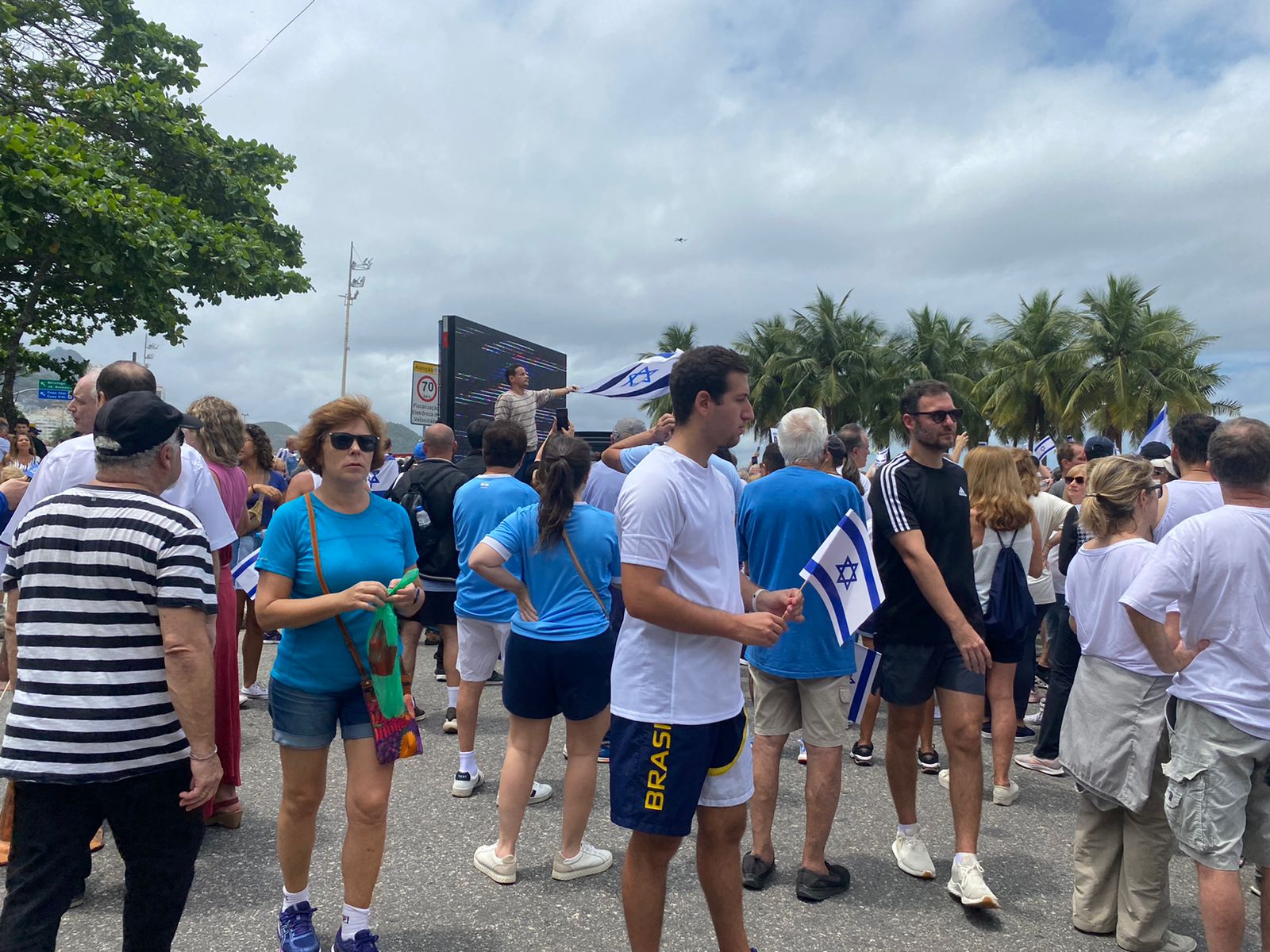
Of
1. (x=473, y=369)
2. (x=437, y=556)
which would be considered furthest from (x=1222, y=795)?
(x=473, y=369)

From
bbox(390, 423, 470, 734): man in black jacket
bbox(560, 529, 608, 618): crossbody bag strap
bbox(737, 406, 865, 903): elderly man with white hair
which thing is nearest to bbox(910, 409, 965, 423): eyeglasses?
bbox(737, 406, 865, 903): elderly man with white hair

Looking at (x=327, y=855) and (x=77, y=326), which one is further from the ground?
(x=77, y=326)

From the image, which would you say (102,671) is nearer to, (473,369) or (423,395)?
(473,369)

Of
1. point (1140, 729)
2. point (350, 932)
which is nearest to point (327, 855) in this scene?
point (350, 932)

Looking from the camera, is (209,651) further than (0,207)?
No

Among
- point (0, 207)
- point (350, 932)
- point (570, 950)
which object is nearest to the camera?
point (350, 932)

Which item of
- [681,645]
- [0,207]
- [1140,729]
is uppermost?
[0,207]

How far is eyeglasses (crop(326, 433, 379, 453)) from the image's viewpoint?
10.1 feet

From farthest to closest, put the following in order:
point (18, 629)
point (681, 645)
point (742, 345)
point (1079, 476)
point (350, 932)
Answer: point (742, 345)
point (1079, 476)
point (350, 932)
point (681, 645)
point (18, 629)

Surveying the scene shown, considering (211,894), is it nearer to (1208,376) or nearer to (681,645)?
(681,645)

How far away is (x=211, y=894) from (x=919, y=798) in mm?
3685

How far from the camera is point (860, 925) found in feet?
11.4

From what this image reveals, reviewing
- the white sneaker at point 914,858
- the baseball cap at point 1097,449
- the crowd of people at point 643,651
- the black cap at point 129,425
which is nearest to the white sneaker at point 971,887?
the crowd of people at point 643,651

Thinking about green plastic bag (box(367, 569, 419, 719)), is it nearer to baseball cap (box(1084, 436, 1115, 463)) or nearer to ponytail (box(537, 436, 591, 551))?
ponytail (box(537, 436, 591, 551))
